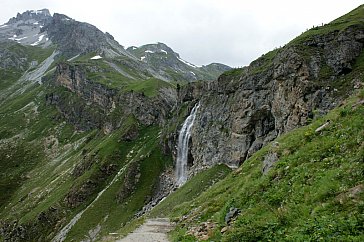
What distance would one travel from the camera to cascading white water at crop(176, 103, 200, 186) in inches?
3509

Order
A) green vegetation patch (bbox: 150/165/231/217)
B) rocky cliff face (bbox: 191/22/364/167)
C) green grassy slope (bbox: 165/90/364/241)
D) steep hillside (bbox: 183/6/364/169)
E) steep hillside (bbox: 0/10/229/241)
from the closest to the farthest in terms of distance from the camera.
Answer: green grassy slope (bbox: 165/90/364/241) < steep hillside (bbox: 183/6/364/169) < rocky cliff face (bbox: 191/22/364/167) < green vegetation patch (bbox: 150/165/231/217) < steep hillside (bbox: 0/10/229/241)

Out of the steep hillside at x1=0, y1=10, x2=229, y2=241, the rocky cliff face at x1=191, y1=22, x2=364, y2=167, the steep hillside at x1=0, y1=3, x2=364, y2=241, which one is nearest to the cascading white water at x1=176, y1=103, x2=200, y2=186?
the steep hillside at x1=0, y1=3, x2=364, y2=241

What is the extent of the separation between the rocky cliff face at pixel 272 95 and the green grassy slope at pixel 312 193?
10.3 meters

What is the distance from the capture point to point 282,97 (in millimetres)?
53438

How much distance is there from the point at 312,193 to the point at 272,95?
45610 millimetres

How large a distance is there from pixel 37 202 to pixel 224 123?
2988 inches

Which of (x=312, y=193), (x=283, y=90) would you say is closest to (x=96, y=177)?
(x=283, y=90)

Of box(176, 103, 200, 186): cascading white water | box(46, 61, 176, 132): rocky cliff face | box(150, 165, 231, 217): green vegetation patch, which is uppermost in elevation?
box(46, 61, 176, 132): rocky cliff face

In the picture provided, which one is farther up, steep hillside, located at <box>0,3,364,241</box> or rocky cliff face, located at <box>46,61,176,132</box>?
rocky cliff face, located at <box>46,61,176,132</box>

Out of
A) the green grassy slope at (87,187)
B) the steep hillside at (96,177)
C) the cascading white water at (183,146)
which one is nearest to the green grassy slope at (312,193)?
the steep hillside at (96,177)

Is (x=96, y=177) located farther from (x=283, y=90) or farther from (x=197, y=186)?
(x=283, y=90)

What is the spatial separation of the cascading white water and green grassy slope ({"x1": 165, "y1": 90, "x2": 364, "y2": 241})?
Answer: 6587cm

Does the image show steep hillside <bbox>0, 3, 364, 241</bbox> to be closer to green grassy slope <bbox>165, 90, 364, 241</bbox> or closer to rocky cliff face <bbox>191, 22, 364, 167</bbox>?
green grassy slope <bbox>165, 90, 364, 241</bbox>

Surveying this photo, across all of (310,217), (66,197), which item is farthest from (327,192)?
(66,197)
